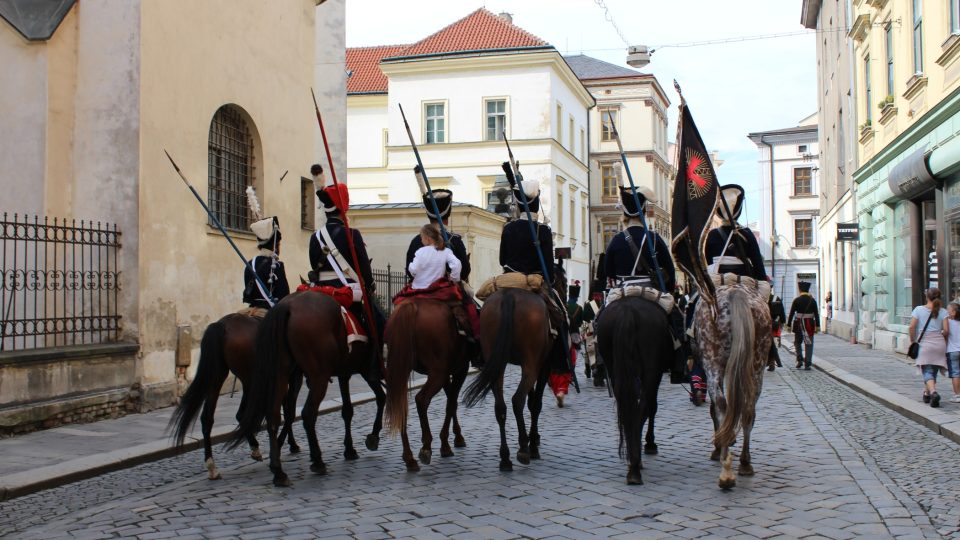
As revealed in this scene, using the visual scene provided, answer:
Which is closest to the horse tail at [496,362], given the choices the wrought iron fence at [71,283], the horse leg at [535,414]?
the horse leg at [535,414]

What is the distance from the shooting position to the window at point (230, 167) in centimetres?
1523

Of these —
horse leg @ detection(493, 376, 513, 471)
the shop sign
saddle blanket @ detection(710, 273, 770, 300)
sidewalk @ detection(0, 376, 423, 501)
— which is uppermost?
the shop sign

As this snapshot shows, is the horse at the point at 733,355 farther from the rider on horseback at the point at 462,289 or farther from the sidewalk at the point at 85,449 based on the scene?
the sidewalk at the point at 85,449

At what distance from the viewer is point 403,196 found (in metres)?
45.4

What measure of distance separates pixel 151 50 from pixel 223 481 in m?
7.38

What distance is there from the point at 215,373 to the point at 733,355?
441cm

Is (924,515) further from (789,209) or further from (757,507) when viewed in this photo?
(789,209)

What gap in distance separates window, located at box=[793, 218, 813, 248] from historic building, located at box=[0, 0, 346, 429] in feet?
165

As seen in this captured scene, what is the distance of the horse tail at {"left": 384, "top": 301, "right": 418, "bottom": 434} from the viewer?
7941 millimetres

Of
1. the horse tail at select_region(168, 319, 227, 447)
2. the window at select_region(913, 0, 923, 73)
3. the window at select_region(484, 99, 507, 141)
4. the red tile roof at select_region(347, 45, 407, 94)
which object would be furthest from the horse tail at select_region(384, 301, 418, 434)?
the red tile roof at select_region(347, 45, 407, 94)

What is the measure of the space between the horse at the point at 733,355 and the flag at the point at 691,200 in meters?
0.26

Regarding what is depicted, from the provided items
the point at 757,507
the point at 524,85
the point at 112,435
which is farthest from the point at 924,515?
the point at 524,85

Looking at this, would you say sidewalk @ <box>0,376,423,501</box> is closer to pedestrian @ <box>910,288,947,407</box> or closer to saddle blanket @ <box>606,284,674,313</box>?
saddle blanket @ <box>606,284,674,313</box>

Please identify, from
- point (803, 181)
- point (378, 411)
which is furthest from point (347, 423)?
point (803, 181)
